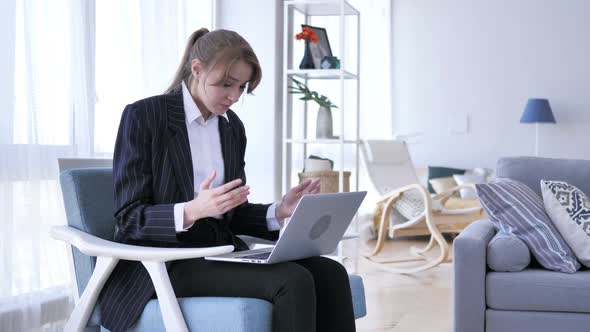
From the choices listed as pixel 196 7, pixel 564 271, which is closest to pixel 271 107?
pixel 196 7

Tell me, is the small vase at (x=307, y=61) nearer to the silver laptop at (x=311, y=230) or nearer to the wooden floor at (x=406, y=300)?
the wooden floor at (x=406, y=300)

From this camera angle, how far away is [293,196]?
2.27 m

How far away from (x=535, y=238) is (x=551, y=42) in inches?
204

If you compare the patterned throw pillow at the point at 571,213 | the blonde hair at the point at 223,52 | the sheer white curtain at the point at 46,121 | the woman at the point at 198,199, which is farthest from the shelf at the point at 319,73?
the blonde hair at the point at 223,52

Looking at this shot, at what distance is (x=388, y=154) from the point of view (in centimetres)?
647

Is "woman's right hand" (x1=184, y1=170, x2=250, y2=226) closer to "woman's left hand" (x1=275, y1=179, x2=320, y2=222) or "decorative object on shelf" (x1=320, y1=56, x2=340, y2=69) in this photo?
"woman's left hand" (x1=275, y1=179, x2=320, y2=222)

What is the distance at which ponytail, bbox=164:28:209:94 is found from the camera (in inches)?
86.7

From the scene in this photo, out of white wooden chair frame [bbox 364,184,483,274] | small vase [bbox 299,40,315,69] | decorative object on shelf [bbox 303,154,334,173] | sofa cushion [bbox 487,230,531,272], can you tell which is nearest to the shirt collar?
sofa cushion [bbox 487,230,531,272]

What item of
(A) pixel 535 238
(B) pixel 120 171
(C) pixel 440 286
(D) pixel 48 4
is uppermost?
(D) pixel 48 4

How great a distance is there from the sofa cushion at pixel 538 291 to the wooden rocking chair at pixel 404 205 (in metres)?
2.26

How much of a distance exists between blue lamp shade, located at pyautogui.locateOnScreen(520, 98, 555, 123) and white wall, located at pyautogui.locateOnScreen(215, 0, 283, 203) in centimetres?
350

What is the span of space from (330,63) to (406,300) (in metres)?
1.50

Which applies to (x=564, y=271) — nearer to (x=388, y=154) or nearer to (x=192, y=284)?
(x=192, y=284)

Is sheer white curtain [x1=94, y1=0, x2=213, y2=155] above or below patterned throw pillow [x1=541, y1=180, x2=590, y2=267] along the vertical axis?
above
